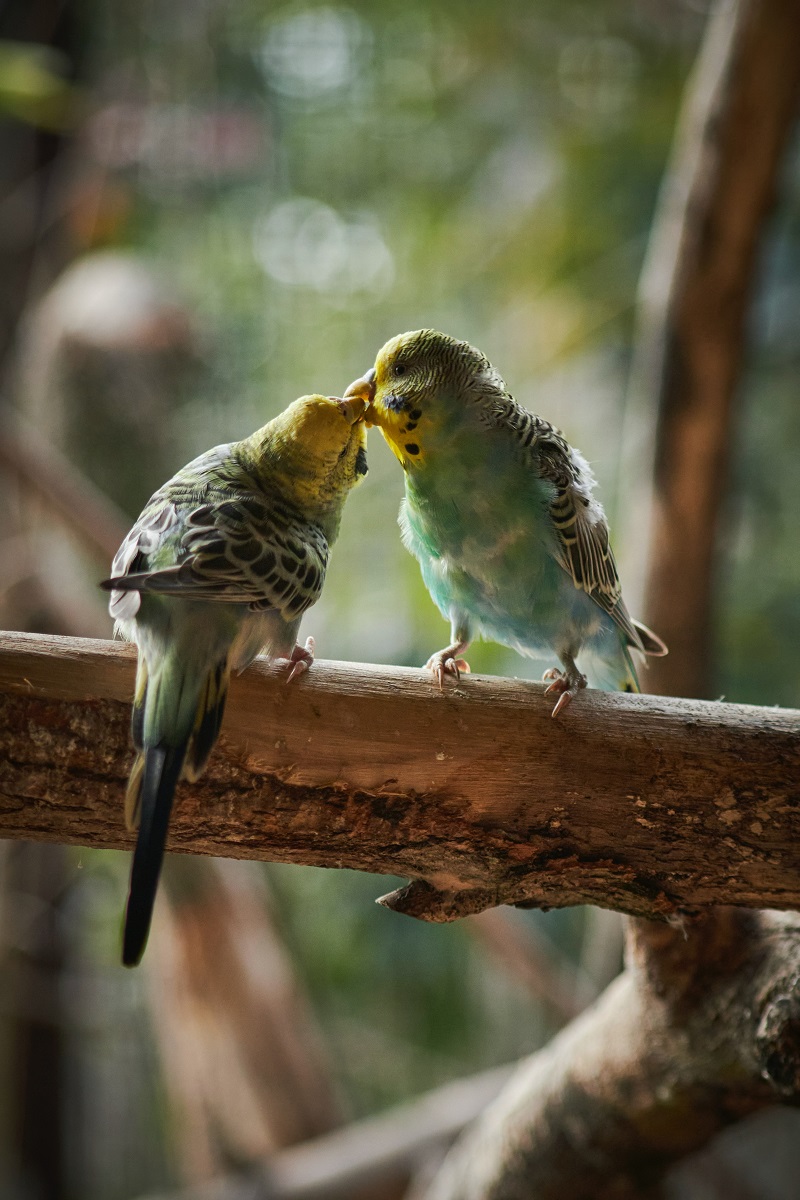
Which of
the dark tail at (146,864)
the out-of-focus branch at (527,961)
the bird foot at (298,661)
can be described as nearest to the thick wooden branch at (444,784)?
the bird foot at (298,661)

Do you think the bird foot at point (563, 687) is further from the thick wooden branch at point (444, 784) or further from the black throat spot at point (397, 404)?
the black throat spot at point (397, 404)

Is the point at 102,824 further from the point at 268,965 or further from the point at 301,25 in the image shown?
the point at 301,25

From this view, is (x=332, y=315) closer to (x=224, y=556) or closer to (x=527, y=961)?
(x=527, y=961)

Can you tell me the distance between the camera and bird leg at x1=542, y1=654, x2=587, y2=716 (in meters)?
2.07

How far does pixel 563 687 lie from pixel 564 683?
0.06 feet

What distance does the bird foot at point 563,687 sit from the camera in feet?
6.79

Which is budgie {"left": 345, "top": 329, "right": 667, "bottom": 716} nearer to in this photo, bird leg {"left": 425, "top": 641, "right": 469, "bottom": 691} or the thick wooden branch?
bird leg {"left": 425, "top": 641, "right": 469, "bottom": 691}

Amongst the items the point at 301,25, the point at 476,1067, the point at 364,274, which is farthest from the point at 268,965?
the point at 301,25

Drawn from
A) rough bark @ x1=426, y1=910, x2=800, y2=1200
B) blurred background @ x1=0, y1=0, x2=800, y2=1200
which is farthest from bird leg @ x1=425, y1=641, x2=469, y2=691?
blurred background @ x1=0, y1=0, x2=800, y2=1200

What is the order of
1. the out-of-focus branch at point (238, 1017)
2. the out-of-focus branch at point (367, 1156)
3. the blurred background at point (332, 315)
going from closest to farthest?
the out-of-focus branch at point (367, 1156)
the out-of-focus branch at point (238, 1017)
the blurred background at point (332, 315)

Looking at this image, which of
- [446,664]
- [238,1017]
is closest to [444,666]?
[446,664]

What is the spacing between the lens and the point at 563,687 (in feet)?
7.25

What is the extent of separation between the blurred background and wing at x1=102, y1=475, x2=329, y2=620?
2.70 metres

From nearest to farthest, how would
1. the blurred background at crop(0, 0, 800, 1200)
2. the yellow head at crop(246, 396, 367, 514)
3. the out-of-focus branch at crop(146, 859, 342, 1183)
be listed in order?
the yellow head at crop(246, 396, 367, 514) < the out-of-focus branch at crop(146, 859, 342, 1183) < the blurred background at crop(0, 0, 800, 1200)
